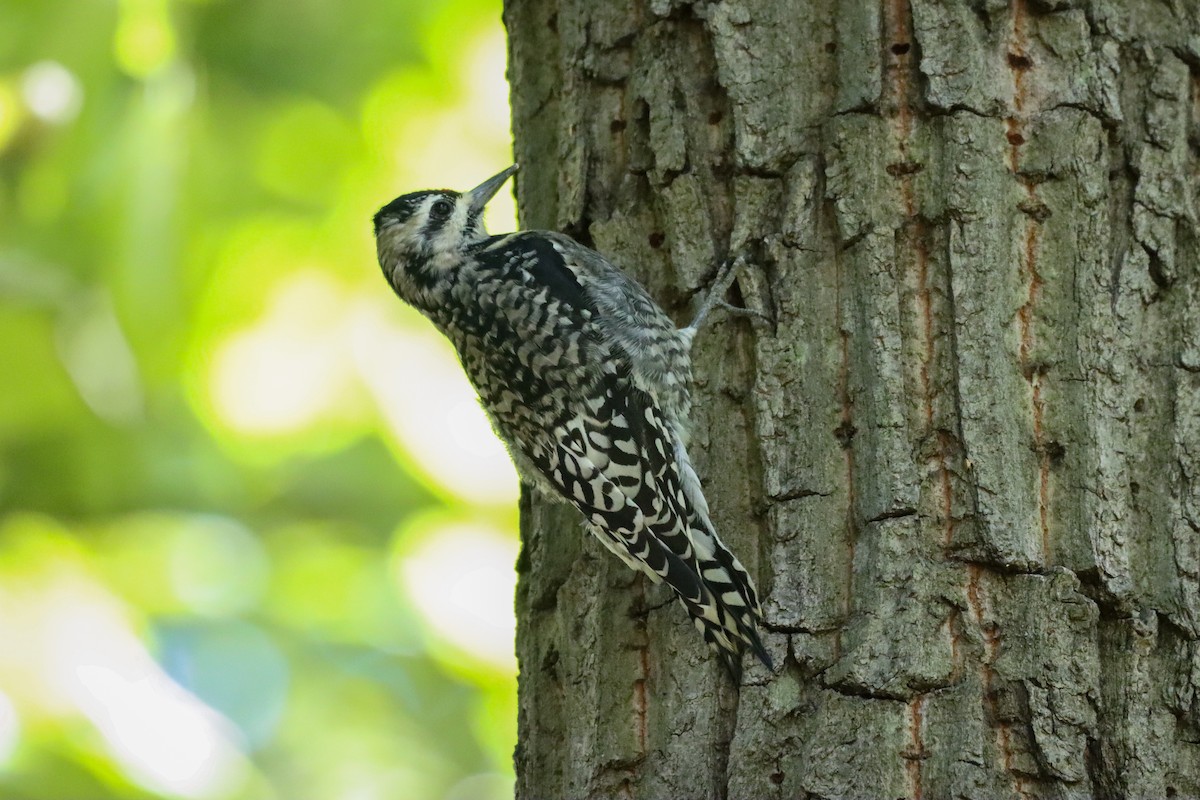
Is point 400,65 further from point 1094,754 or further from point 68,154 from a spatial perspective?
point 1094,754

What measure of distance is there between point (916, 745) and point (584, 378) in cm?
166

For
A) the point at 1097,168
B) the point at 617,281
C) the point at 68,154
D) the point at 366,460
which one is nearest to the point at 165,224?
the point at 68,154

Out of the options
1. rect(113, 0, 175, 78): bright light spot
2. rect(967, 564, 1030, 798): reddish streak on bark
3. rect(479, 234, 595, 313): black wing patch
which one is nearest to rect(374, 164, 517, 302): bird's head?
rect(479, 234, 595, 313): black wing patch

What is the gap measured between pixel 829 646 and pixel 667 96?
1568 mm

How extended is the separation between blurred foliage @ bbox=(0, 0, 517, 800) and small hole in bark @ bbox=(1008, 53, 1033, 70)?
2.69 meters

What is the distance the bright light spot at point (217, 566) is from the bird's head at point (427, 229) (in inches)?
87.9

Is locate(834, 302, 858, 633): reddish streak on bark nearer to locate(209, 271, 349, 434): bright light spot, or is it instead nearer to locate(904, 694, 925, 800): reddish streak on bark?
locate(904, 694, 925, 800): reddish streak on bark

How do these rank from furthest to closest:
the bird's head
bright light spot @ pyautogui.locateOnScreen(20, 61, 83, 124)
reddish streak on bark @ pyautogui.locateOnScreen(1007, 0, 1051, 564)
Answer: the bird's head, bright light spot @ pyautogui.locateOnScreen(20, 61, 83, 124), reddish streak on bark @ pyautogui.locateOnScreen(1007, 0, 1051, 564)

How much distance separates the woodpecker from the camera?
3203 mm

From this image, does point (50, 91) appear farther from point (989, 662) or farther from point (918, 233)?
point (989, 662)

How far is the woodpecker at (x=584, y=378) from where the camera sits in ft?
10.5

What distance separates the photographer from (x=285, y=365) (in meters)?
5.68

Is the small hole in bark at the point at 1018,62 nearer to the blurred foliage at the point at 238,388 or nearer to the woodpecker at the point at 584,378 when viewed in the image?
the woodpecker at the point at 584,378

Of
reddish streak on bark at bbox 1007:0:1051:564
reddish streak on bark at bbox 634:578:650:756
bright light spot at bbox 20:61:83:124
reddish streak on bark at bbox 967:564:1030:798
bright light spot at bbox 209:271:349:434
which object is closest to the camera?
reddish streak on bark at bbox 967:564:1030:798
